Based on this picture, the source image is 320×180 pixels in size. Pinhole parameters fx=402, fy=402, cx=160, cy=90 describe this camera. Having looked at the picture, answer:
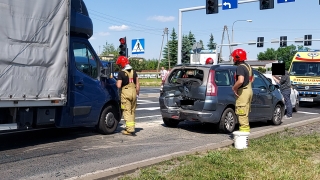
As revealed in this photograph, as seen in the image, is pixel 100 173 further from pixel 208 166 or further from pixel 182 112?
pixel 182 112

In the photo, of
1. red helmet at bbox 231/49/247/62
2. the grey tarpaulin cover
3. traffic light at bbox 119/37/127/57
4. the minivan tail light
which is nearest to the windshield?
traffic light at bbox 119/37/127/57

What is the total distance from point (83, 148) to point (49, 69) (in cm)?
164

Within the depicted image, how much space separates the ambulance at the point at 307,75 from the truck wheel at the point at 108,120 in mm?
12188

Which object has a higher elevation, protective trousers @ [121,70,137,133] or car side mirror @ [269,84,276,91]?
car side mirror @ [269,84,276,91]

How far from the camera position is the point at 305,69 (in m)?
19.5

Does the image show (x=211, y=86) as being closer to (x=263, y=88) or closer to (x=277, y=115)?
(x=263, y=88)

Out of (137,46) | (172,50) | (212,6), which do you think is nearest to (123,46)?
(137,46)

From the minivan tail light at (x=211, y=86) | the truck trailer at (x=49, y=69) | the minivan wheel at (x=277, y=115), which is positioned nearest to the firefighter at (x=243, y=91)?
the minivan tail light at (x=211, y=86)

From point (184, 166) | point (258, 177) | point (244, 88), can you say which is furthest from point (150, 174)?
point (244, 88)

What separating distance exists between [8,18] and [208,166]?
4.08 meters

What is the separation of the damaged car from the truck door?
201cm

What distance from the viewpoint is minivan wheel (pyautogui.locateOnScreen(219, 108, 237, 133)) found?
31.6 feet

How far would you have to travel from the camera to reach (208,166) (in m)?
5.90

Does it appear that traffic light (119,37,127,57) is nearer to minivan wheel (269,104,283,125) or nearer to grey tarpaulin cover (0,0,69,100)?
minivan wheel (269,104,283,125)
